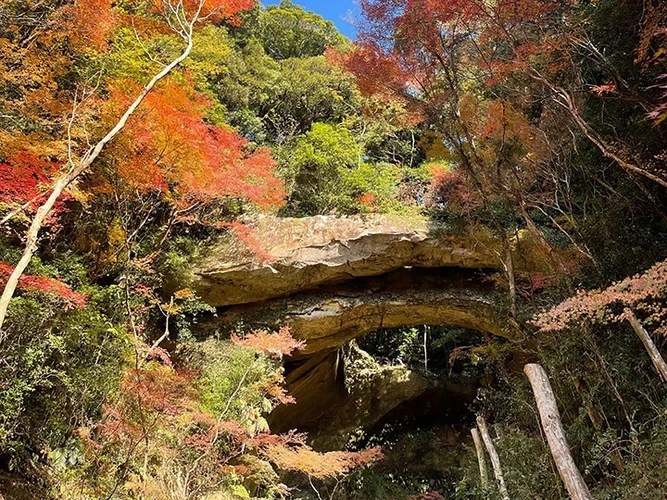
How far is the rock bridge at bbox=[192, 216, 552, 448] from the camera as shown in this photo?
28.9 feet

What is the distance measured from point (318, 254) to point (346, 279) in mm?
996

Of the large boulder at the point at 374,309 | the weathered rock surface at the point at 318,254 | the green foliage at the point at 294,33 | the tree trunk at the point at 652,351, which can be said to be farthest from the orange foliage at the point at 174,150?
the green foliage at the point at 294,33

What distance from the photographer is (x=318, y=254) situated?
29.2ft

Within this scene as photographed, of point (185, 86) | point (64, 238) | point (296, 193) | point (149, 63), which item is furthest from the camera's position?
point (296, 193)

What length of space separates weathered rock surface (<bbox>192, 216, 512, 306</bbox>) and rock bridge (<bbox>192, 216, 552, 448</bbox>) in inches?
0.8

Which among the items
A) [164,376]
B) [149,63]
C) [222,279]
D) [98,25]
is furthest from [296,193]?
[164,376]

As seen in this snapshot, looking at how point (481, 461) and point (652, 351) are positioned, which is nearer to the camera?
point (652, 351)

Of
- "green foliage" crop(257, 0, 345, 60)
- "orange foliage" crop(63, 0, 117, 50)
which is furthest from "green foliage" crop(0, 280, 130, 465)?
"green foliage" crop(257, 0, 345, 60)

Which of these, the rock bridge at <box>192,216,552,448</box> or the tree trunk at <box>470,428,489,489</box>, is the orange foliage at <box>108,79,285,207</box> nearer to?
the rock bridge at <box>192,216,552,448</box>

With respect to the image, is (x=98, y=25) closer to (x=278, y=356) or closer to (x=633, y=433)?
(x=278, y=356)

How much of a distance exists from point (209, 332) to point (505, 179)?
6403 millimetres

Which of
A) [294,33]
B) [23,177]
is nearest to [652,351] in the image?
[23,177]

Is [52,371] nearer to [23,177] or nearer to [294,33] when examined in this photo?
[23,177]

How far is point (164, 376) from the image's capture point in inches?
241
